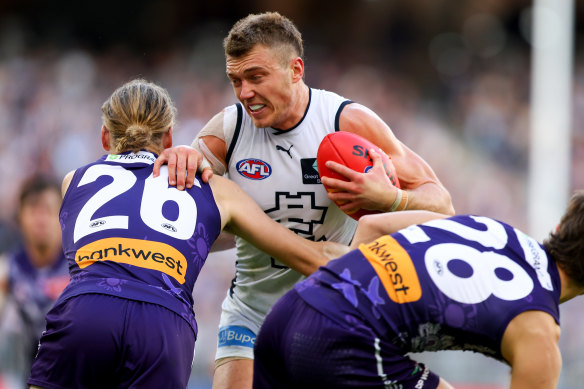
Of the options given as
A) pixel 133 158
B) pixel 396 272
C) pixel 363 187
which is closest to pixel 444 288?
pixel 396 272

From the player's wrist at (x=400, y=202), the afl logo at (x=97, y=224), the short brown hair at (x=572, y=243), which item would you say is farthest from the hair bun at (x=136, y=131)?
the short brown hair at (x=572, y=243)

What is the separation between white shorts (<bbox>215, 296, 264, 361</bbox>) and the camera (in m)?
4.69

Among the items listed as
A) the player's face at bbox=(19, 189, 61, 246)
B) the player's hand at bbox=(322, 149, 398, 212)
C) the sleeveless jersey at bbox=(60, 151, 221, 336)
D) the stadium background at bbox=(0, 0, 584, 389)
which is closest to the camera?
the sleeveless jersey at bbox=(60, 151, 221, 336)

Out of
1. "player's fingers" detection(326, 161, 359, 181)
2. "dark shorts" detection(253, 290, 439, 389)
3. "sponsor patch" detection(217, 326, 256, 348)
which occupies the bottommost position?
"sponsor patch" detection(217, 326, 256, 348)

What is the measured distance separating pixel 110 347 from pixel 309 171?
1681mm

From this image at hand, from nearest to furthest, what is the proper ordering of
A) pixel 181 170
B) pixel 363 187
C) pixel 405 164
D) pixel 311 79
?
pixel 181 170, pixel 363 187, pixel 405 164, pixel 311 79

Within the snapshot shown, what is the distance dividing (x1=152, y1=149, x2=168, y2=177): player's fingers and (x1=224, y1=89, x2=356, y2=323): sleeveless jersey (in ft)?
2.56

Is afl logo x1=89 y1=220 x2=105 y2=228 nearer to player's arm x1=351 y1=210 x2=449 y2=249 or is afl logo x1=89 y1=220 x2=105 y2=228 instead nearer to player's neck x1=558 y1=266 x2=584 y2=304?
player's arm x1=351 y1=210 x2=449 y2=249

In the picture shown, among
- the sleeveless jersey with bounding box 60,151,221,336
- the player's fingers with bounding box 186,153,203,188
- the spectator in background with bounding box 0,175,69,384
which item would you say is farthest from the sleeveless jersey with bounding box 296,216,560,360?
the spectator in background with bounding box 0,175,69,384

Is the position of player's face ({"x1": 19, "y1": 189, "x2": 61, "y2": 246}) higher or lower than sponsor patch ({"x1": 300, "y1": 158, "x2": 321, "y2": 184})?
lower

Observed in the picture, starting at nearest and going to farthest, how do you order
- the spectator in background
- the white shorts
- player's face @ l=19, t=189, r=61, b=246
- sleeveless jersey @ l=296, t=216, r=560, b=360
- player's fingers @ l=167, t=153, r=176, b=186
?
sleeveless jersey @ l=296, t=216, r=560, b=360
player's fingers @ l=167, t=153, r=176, b=186
the white shorts
the spectator in background
player's face @ l=19, t=189, r=61, b=246

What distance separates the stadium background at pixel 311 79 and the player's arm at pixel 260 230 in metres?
6.14

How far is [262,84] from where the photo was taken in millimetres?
4391

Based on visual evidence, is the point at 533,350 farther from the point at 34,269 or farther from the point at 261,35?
the point at 34,269
